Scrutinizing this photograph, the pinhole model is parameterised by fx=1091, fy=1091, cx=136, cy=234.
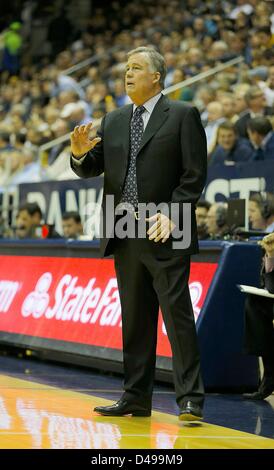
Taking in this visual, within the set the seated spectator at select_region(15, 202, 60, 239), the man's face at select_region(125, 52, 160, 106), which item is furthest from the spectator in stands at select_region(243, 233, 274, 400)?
the seated spectator at select_region(15, 202, 60, 239)

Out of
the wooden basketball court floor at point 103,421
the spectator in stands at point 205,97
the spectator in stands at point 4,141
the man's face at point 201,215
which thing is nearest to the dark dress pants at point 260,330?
the wooden basketball court floor at point 103,421

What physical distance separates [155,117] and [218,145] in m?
6.14

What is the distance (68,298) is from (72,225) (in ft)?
7.51

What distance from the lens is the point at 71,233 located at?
12914 mm

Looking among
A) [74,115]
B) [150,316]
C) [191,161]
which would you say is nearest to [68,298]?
[150,316]

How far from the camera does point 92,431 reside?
6.38 metres

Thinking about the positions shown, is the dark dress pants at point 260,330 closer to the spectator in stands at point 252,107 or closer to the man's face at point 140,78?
the man's face at point 140,78

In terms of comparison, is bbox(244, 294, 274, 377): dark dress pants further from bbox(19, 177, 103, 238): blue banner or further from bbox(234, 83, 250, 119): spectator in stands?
bbox(234, 83, 250, 119): spectator in stands

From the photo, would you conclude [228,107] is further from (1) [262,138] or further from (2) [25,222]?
(2) [25,222]

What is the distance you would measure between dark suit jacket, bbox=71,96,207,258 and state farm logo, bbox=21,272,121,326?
2.93 metres

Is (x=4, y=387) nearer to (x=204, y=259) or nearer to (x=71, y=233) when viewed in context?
(x=204, y=259)

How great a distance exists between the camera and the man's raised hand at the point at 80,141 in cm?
693

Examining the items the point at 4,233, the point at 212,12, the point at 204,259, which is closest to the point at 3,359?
the point at 204,259

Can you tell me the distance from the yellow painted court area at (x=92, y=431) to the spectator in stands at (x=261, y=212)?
110 inches
